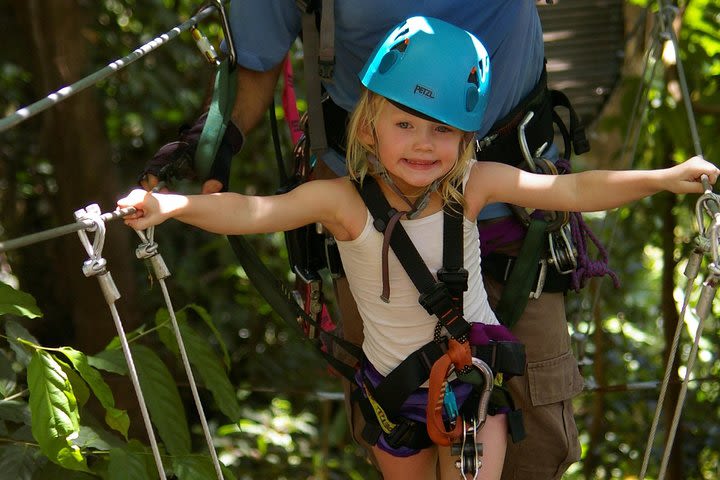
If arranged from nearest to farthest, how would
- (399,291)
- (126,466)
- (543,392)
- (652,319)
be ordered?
(126,466)
(399,291)
(543,392)
(652,319)

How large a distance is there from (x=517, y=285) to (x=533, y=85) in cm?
41

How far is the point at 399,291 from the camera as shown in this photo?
1.98 metres

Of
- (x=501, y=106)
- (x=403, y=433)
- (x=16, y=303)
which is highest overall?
(x=501, y=106)

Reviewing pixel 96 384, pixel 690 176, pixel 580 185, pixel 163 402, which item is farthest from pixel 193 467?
pixel 690 176

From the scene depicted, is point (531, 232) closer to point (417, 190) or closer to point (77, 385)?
point (417, 190)

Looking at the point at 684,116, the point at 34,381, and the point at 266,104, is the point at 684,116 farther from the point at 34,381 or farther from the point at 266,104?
the point at 34,381

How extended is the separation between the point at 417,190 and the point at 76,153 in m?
2.55

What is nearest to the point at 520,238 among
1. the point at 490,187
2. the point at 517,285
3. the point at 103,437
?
the point at 517,285

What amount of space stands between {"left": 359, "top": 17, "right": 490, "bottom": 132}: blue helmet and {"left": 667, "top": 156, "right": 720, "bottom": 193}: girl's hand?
338 millimetres

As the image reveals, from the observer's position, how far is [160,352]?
4.64 metres

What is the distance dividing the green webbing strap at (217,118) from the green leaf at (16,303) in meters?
0.40

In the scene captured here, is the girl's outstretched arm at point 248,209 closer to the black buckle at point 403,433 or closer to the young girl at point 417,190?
the young girl at point 417,190

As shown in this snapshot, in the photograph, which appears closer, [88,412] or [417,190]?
[417,190]

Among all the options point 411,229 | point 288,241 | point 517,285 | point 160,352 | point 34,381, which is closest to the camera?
point 34,381
